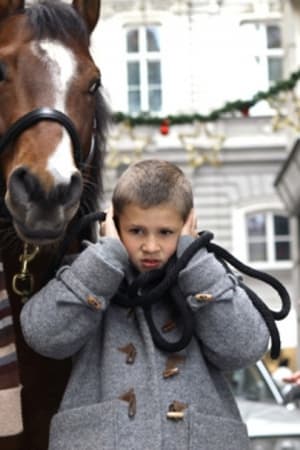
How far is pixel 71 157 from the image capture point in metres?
3.49

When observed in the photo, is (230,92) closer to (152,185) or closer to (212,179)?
(212,179)

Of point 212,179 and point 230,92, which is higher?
point 230,92

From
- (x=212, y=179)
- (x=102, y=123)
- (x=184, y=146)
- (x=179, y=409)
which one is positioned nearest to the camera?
(x=179, y=409)

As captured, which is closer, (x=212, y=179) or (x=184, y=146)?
(x=184, y=146)

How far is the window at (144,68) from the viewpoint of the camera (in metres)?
31.8

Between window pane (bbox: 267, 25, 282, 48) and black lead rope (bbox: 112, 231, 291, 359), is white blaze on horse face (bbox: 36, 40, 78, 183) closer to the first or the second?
black lead rope (bbox: 112, 231, 291, 359)

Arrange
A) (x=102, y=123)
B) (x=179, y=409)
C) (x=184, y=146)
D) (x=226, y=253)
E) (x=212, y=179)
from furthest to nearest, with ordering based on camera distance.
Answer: (x=212, y=179) < (x=184, y=146) < (x=102, y=123) < (x=226, y=253) < (x=179, y=409)

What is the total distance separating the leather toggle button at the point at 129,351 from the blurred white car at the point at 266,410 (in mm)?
2853

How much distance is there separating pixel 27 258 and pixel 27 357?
28cm

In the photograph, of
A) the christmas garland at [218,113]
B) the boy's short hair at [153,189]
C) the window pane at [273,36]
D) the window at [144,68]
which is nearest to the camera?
the boy's short hair at [153,189]

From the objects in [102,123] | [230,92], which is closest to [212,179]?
[230,92]

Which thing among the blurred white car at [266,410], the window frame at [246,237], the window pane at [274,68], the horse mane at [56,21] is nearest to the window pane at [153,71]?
the window pane at [274,68]

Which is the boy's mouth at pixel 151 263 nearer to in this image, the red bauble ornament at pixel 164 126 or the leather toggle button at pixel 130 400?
the leather toggle button at pixel 130 400

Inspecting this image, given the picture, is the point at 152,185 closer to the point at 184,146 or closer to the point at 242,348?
the point at 242,348
